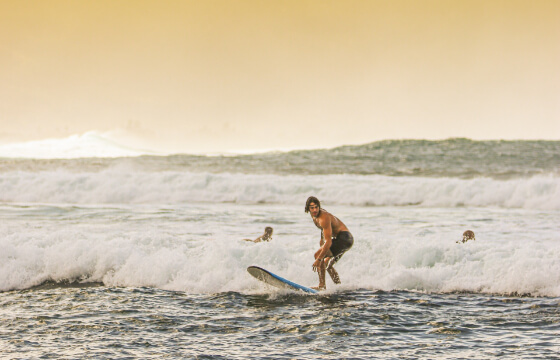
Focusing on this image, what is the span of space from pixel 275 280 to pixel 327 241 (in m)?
1.06

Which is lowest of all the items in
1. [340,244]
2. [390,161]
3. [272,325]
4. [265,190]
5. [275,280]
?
[272,325]

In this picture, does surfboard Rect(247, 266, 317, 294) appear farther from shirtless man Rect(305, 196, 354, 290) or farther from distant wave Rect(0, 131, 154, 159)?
distant wave Rect(0, 131, 154, 159)

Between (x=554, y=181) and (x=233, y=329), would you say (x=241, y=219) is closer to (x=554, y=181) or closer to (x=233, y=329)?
(x=233, y=329)

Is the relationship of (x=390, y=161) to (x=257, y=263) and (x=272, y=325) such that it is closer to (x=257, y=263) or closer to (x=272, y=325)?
(x=257, y=263)

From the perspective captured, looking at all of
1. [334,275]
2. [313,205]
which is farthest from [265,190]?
[313,205]

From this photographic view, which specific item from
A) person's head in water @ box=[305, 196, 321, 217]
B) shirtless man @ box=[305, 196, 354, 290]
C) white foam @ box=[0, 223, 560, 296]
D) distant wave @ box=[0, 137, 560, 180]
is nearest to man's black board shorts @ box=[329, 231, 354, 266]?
shirtless man @ box=[305, 196, 354, 290]

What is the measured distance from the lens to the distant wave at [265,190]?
24.4 metres

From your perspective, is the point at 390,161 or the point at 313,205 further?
the point at 390,161

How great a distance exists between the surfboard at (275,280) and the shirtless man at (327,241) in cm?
36

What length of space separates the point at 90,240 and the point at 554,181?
20.2 metres

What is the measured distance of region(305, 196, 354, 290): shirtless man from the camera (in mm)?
9500

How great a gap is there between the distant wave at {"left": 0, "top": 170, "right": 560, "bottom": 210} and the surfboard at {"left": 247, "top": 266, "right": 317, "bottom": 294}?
50.7 feet

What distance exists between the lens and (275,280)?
9.38 m

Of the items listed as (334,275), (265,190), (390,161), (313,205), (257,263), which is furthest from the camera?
(390,161)
